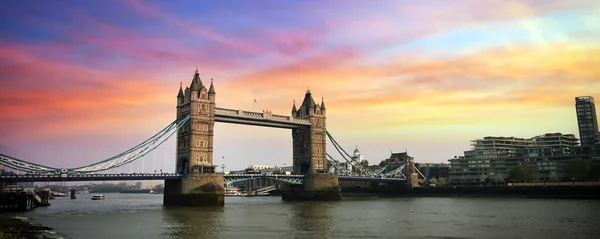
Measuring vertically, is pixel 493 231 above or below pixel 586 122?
below

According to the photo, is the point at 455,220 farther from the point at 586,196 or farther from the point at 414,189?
the point at 414,189

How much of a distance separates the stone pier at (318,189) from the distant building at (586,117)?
463ft

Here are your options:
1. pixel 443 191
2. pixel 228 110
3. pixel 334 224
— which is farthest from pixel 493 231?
pixel 443 191

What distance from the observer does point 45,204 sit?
90.8m

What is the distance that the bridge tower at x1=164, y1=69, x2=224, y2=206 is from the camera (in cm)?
7288

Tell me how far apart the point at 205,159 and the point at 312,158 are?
93.0 ft

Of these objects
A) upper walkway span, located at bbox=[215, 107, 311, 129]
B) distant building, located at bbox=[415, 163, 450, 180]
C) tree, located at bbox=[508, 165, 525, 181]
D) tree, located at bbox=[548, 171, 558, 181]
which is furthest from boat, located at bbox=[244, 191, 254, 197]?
tree, located at bbox=[548, 171, 558, 181]

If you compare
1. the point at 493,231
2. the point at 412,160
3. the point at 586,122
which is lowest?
the point at 493,231

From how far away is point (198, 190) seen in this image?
72688 mm

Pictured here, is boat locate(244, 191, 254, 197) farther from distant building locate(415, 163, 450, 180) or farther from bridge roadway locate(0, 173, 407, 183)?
bridge roadway locate(0, 173, 407, 183)

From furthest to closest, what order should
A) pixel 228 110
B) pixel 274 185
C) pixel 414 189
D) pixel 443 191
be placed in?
1. pixel 274 185
2. pixel 414 189
3. pixel 443 191
4. pixel 228 110

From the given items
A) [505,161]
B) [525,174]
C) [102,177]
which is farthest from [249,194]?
[102,177]

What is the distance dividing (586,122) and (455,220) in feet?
589

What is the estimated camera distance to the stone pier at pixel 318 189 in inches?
3716
